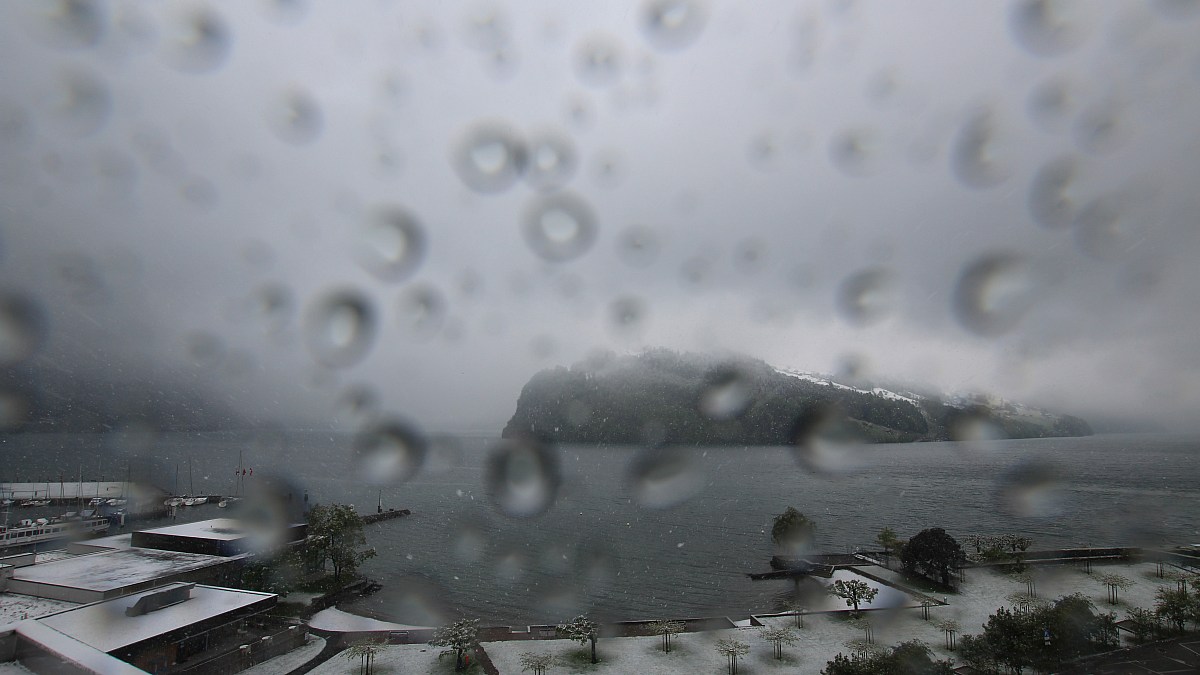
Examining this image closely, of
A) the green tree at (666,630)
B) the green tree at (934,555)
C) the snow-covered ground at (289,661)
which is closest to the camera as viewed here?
the snow-covered ground at (289,661)

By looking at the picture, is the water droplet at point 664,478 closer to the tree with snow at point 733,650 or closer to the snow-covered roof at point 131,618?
the tree with snow at point 733,650

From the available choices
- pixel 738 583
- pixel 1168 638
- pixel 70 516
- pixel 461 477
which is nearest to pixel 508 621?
pixel 738 583

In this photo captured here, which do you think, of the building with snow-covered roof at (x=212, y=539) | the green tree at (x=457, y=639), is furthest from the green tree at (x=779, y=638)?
the building with snow-covered roof at (x=212, y=539)

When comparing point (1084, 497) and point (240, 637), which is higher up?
point (240, 637)

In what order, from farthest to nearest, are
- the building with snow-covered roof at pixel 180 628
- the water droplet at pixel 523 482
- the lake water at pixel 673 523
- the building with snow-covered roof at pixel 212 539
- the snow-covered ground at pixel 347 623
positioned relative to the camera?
the water droplet at pixel 523 482 → the lake water at pixel 673 523 → the building with snow-covered roof at pixel 212 539 → the snow-covered ground at pixel 347 623 → the building with snow-covered roof at pixel 180 628

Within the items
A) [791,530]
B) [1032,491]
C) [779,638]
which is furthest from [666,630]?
[1032,491]

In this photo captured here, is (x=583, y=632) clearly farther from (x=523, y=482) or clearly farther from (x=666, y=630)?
(x=523, y=482)

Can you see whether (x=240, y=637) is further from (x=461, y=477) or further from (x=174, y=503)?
(x=461, y=477)
